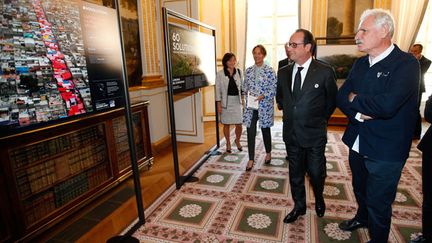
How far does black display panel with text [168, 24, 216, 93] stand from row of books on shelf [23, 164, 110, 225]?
136 cm

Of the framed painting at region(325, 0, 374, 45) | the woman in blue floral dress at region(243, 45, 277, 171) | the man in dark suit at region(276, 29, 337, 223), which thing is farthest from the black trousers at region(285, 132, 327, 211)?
the framed painting at region(325, 0, 374, 45)

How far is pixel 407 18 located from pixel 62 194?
7157mm

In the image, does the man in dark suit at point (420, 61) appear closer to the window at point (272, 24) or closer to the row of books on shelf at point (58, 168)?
the window at point (272, 24)

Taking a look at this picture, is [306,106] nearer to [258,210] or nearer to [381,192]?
[381,192]

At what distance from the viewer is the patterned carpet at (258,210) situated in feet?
7.72

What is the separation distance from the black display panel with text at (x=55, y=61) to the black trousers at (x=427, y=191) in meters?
2.43

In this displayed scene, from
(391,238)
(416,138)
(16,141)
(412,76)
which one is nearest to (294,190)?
(391,238)

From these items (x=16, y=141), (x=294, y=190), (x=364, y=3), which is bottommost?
(x=294, y=190)

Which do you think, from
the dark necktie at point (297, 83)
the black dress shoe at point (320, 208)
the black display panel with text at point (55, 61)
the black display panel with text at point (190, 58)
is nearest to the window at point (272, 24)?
the black display panel with text at point (190, 58)

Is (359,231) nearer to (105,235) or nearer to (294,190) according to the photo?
(294,190)

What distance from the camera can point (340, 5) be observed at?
6141 mm

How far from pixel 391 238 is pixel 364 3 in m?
5.53

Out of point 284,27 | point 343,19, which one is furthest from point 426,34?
point 284,27

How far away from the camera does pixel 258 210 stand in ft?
9.11
